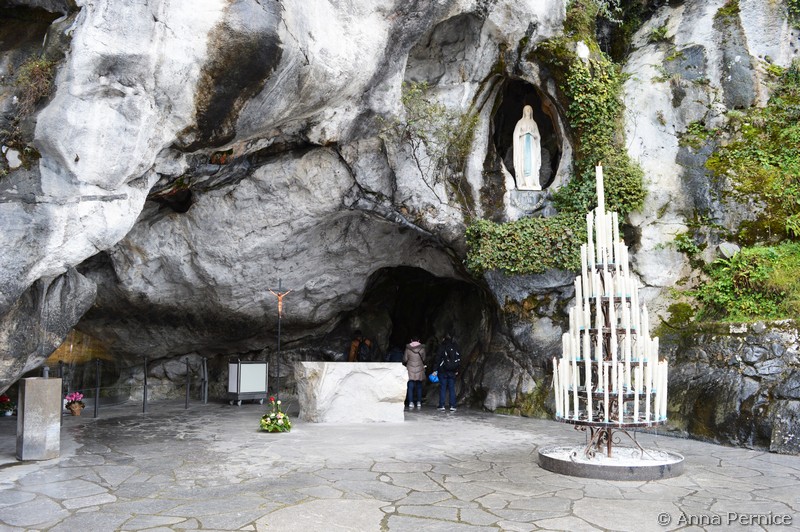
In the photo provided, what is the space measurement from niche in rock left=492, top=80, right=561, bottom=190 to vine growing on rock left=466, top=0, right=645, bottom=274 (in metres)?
0.79

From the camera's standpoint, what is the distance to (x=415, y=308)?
55.8 ft

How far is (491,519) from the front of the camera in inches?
203

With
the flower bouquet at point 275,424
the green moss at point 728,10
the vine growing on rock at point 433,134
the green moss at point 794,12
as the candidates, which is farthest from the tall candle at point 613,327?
the green moss at point 794,12

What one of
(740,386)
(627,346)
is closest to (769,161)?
(740,386)

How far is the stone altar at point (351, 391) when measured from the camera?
10.5m

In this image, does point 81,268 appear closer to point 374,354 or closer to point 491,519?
point 374,354

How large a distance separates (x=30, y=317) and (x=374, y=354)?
29.6 ft

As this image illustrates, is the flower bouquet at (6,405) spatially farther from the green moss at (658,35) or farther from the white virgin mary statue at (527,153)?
the green moss at (658,35)

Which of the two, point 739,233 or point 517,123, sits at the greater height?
point 517,123

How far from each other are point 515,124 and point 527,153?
1.31 m

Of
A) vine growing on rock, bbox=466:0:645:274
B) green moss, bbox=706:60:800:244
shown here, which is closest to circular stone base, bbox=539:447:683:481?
vine growing on rock, bbox=466:0:645:274

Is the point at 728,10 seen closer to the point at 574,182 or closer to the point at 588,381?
the point at 574,182

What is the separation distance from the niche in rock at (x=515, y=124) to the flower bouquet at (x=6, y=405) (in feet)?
32.2

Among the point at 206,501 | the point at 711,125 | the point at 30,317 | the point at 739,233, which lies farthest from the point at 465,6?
the point at 206,501
